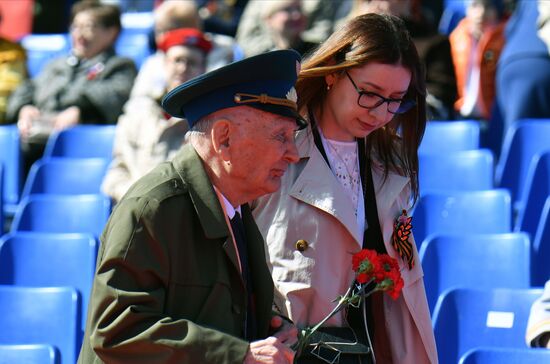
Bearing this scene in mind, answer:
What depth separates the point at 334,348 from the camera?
2.55 metres

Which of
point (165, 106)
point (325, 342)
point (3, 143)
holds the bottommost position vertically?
point (3, 143)

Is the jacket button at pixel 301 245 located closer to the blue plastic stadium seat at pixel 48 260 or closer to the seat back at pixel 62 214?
the blue plastic stadium seat at pixel 48 260

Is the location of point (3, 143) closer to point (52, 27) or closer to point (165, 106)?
point (52, 27)

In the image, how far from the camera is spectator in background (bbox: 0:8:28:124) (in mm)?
7102

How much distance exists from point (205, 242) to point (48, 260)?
7.43 feet

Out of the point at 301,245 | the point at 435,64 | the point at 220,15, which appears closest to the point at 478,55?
the point at 435,64

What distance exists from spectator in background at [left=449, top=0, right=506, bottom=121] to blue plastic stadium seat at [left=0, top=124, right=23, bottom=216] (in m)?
2.62

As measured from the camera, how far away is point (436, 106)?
6.01 metres

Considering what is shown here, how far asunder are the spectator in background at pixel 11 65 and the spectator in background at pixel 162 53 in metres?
1.00

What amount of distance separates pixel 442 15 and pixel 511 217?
4.04 metres

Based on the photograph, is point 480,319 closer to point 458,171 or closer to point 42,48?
point 458,171

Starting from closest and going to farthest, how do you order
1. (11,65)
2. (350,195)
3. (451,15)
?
(350,195), (11,65), (451,15)

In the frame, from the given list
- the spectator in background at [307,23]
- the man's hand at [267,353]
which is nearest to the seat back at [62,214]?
the spectator in background at [307,23]

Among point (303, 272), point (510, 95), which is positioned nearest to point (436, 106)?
point (510, 95)
